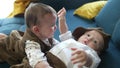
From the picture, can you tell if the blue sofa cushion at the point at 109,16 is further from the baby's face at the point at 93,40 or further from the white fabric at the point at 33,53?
the white fabric at the point at 33,53

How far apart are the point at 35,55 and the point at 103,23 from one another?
30.8 inches

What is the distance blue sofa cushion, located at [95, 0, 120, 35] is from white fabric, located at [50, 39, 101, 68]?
40cm

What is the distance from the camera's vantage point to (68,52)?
4.29 feet

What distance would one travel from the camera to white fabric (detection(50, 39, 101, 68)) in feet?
4.21

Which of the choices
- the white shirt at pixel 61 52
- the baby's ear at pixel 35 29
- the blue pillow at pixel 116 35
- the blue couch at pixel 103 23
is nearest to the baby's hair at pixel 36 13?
the baby's ear at pixel 35 29

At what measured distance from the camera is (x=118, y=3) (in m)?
1.74

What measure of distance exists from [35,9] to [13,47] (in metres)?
0.28

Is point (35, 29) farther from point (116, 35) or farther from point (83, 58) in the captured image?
point (116, 35)

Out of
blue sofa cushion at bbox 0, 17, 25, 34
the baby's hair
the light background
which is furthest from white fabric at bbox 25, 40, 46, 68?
the light background

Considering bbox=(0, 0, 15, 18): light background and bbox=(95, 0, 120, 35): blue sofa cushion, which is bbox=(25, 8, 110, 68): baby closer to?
bbox=(95, 0, 120, 35): blue sofa cushion

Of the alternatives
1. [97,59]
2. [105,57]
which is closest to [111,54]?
[105,57]

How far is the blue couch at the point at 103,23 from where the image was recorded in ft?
4.74

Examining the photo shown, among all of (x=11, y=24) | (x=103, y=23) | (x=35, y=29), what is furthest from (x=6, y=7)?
(x=35, y=29)

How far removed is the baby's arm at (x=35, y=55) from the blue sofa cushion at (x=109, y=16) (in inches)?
25.6
